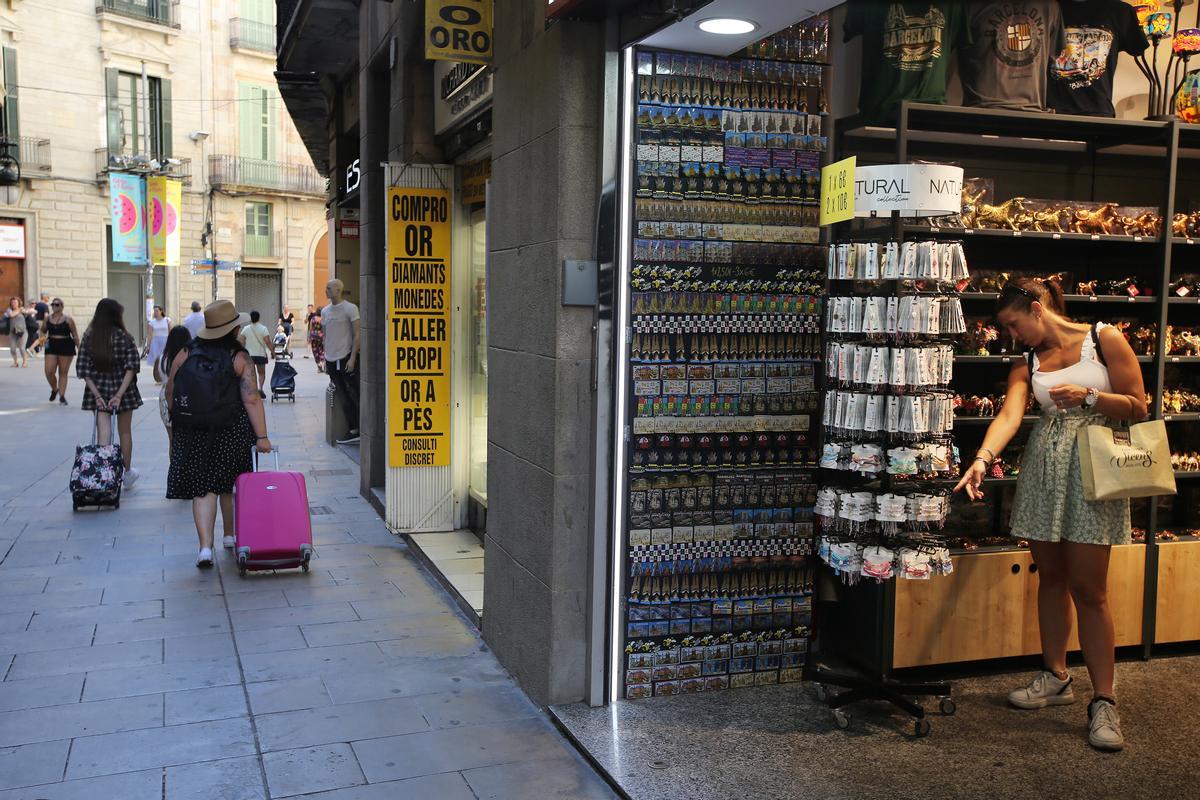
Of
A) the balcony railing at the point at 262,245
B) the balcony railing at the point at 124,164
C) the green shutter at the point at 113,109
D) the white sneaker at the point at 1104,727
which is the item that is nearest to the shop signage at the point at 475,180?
the white sneaker at the point at 1104,727

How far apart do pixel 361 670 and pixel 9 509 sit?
5216 mm

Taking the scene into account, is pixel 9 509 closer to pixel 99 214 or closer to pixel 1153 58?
pixel 1153 58

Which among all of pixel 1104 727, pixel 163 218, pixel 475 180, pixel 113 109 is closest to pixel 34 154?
pixel 113 109

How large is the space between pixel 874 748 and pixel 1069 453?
4.85ft

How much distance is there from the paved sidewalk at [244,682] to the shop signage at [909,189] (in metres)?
2.54

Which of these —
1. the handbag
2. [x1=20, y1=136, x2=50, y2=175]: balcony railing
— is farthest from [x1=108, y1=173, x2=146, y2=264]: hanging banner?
the handbag

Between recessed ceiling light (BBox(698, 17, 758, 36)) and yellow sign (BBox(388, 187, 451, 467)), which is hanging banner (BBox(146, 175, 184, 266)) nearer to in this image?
yellow sign (BBox(388, 187, 451, 467))

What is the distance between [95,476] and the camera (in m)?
8.56

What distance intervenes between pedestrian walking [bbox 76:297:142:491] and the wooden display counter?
7.17 metres

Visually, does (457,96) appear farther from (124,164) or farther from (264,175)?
(264,175)

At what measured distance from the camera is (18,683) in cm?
478

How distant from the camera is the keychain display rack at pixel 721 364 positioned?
444cm

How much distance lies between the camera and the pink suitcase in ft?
21.7

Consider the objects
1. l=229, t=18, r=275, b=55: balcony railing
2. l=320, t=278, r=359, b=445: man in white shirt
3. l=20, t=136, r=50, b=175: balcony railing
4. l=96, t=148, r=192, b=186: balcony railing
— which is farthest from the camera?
l=229, t=18, r=275, b=55: balcony railing
